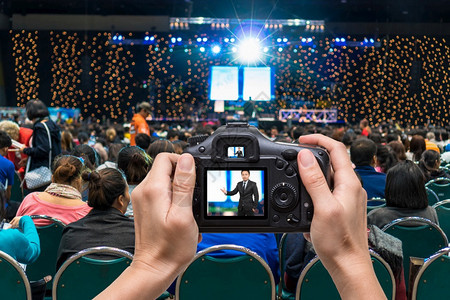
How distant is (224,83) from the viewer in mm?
15742

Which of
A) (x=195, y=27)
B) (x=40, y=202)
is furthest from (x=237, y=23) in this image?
(x=40, y=202)

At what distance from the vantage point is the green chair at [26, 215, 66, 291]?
264 cm

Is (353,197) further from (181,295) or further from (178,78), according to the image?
(178,78)

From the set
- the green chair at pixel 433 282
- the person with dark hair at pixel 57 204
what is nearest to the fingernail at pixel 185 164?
the green chair at pixel 433 282

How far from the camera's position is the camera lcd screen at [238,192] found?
808mm

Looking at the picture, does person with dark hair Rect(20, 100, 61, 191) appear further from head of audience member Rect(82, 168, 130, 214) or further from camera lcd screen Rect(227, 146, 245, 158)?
camera lcd screen Rect(227, 146, 245, 158)

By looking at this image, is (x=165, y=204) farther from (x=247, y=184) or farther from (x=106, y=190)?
(x=106, y=190)

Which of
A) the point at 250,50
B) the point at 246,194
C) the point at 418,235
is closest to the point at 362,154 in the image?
the point at 418,235

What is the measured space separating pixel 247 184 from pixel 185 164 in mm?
169

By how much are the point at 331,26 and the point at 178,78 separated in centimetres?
571

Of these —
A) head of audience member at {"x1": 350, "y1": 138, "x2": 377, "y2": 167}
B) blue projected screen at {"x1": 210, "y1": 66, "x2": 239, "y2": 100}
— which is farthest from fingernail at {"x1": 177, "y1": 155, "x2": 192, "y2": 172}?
blue projected screen at {"x1": 210, "y1": 66, "x2": 239, "y2": 100}

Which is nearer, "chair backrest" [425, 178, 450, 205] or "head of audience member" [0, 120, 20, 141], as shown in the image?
"chair backrest" [425, 178, 450, 205]

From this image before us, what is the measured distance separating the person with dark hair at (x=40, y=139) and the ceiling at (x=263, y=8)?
12.1 metres

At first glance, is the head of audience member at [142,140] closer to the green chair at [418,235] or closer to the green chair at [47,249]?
the green chair at [47,249]
